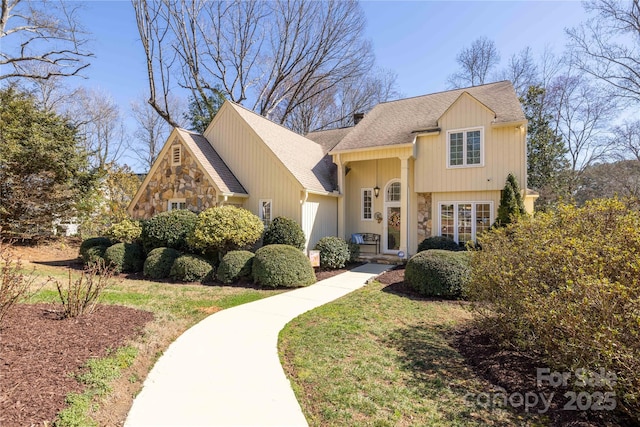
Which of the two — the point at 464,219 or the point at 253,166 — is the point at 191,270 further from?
the point at 464,219

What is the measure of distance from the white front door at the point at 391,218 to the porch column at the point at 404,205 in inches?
40.1

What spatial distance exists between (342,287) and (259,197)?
18.5 ft

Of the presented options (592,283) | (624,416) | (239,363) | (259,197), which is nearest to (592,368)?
(624,416)

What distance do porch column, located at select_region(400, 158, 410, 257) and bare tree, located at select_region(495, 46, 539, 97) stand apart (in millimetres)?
16239

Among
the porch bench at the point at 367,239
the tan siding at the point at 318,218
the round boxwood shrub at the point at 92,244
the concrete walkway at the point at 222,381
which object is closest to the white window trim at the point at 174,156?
the round boxwood shrub at the point at 92,244

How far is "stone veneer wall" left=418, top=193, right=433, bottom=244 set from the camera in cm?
1343

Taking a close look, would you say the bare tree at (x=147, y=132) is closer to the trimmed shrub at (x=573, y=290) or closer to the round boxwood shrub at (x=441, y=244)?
the round boxwood shrub at (x=441, y=244)

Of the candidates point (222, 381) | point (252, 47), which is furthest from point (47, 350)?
point (252, 47)

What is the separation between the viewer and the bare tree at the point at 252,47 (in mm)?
22000

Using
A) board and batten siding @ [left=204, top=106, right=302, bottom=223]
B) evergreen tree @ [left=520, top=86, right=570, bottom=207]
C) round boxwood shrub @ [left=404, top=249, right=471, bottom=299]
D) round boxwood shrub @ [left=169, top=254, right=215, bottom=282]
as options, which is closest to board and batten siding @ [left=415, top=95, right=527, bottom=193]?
round boxwood shrub @ [left=404, top=249, right=471, bottom=299]

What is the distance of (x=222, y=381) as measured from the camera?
3.74m

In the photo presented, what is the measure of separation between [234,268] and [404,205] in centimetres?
742

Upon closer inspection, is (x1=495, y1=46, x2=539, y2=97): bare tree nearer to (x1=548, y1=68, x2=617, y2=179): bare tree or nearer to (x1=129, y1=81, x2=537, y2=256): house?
(x1=548, y1=68, x2=617, y2=179): bare tree

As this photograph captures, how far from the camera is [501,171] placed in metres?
11.9
